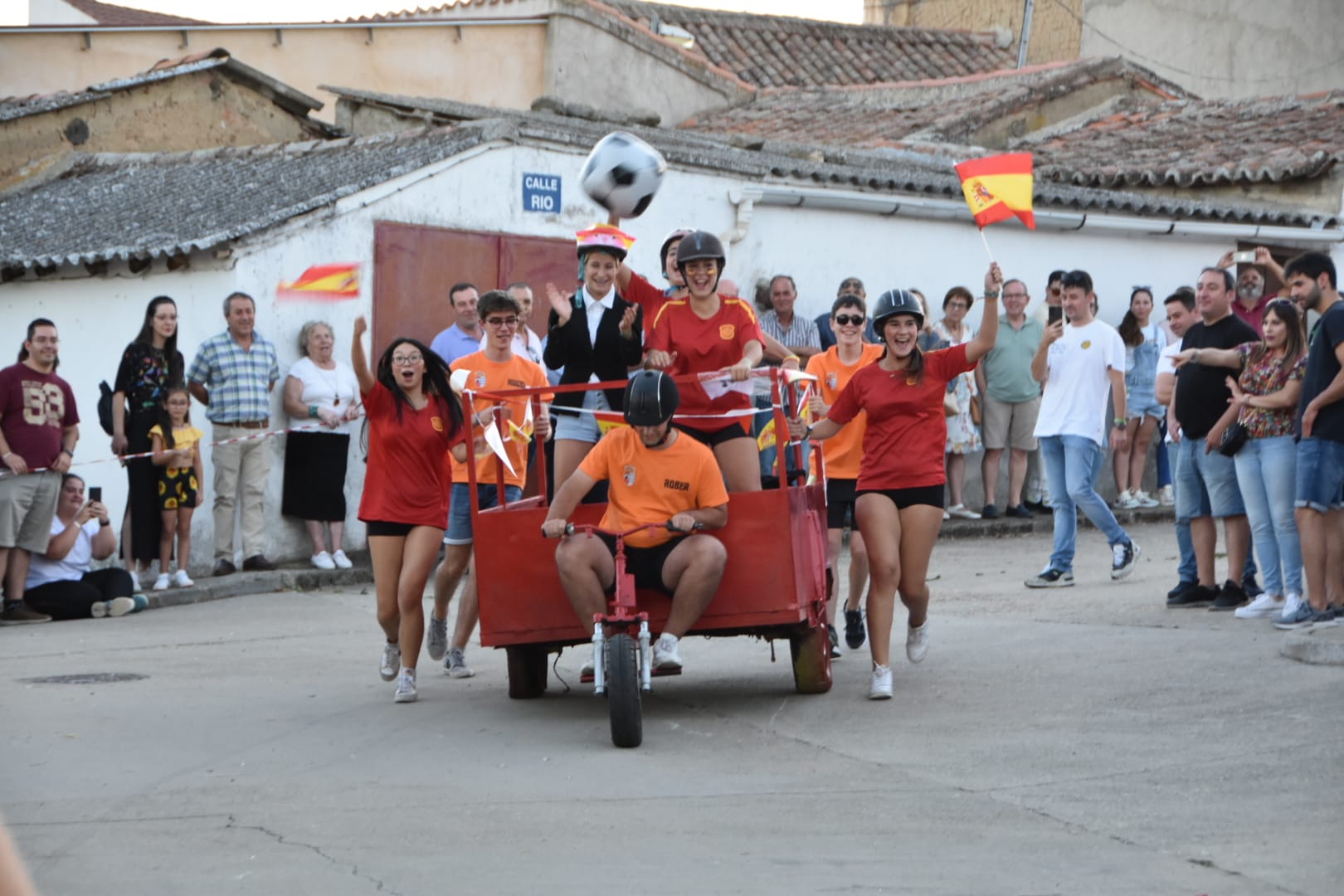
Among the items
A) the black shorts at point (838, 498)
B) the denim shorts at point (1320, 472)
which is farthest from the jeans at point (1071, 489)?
the black shorts at point (838, 498)

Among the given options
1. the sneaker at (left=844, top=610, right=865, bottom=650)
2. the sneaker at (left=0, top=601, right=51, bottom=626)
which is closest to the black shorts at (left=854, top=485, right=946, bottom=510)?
the sneaker at (left=844, top=610, right=865, bottom=650)

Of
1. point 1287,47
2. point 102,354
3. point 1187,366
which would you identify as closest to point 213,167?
point 102,354

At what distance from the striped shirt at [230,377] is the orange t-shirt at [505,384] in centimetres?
437

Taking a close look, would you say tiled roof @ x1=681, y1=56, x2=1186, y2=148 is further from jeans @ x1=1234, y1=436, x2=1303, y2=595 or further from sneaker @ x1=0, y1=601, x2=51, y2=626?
sneaker @ x1=0, y1=601, x2=51, y2=626

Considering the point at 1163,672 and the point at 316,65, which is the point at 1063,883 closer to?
the point at 1163,672

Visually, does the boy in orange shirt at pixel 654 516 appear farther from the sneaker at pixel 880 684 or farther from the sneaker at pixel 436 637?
the sneaker at pixel 436 637

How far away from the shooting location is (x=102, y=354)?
Result: 50.4 ft

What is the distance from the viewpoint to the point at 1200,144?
23172mm

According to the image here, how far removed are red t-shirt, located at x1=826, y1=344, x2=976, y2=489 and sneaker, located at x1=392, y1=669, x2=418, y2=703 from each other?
243 cm

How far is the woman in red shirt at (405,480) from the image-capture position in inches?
348

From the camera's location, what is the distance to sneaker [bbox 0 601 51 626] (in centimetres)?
1230

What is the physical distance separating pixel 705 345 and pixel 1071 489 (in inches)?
181

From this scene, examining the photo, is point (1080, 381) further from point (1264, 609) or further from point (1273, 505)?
point (1264, 609)

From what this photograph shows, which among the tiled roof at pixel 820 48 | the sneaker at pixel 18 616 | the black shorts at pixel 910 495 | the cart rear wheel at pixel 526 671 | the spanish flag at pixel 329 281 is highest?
the tiled roof at pixel 820 48
